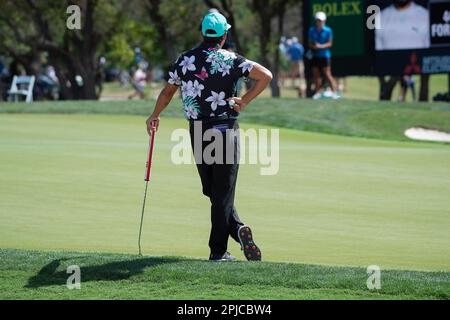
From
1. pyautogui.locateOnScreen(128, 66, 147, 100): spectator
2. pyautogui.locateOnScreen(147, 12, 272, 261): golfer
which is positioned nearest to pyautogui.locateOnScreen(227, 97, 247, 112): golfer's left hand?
pyautogui.locateOnScreen(147, 12, 272, 261): golfer

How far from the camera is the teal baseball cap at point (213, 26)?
28.2ft

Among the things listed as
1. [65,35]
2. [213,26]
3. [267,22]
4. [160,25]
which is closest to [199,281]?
[213,26]

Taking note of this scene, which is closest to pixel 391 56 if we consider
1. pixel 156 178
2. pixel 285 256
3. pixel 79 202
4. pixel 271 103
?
pixel 271 103

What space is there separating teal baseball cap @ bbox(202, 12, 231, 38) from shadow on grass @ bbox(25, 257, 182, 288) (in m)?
1.90

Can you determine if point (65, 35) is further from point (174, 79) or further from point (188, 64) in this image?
point (188, 64)

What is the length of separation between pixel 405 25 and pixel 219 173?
1997cm

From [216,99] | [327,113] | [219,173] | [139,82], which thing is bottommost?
[139,82]

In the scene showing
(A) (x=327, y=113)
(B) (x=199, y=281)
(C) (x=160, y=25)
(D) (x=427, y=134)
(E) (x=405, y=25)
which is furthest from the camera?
(C) (x=160, y=25)

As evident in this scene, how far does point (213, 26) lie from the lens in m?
8.61

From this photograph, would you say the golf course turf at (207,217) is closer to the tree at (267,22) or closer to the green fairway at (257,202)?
the green fairway at (257,202)

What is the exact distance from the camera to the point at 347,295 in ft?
24.7

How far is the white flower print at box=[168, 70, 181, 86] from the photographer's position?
28.7 feet

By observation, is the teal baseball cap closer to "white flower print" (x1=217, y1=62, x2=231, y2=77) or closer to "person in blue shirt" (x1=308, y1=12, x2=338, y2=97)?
"white flower print" (x1=217, y1=62, x2=231, y2=77)
